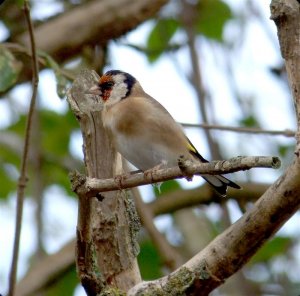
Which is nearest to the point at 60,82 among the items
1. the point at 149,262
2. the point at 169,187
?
the point at 149,262

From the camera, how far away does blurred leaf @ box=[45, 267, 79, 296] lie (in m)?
3.88

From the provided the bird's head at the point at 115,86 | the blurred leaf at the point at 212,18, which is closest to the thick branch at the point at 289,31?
the bird's head at the point at 115,86

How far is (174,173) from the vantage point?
188 centimetres

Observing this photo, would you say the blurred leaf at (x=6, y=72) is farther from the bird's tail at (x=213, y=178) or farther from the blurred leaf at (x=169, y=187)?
the blurred leaf at (x=169, y=187)

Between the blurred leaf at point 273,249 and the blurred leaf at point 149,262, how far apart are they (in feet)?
1.61

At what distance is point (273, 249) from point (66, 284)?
91 cm

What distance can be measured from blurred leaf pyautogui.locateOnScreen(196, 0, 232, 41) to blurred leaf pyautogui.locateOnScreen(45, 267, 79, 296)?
4.45 ft

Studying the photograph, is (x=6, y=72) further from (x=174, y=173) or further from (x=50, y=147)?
(x=50, y=147)

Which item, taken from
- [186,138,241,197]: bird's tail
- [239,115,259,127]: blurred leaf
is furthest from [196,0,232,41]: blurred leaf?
[186,138,241,197]: bird's tail

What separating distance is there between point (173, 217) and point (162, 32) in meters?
0.90

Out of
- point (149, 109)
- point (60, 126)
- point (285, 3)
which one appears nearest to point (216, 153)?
point (149, 109)

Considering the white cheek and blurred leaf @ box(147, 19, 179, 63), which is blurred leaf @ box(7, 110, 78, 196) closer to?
blurred leaf @ box(147, 19, 179, 63)

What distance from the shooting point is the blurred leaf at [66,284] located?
3879 millimetres

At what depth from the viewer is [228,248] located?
1997 mm
